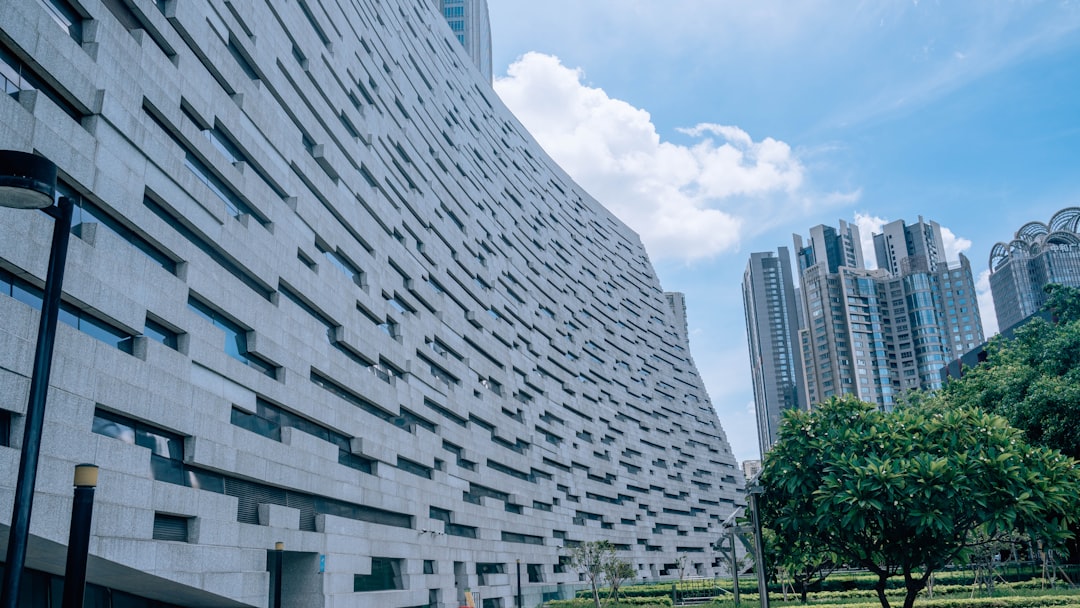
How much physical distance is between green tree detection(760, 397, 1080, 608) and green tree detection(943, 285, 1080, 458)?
1271 centimetres

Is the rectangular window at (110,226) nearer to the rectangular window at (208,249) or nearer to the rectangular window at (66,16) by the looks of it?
the rectangular window at (208,249)

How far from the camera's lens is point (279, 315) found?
86.5 feet

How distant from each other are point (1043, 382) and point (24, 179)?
133ft

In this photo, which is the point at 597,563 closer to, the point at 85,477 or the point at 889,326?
the point at 85,477

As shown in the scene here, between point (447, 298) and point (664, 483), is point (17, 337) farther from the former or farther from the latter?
point (664, 483)

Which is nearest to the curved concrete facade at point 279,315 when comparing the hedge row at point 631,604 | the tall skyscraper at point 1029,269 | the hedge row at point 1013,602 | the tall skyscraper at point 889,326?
the hedge row at point 631,604

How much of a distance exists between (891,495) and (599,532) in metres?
48.9

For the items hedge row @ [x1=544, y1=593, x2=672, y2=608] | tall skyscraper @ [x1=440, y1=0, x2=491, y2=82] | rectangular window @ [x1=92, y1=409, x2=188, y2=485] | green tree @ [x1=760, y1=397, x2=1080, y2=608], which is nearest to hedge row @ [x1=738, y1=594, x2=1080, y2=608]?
green tree @ [x1=760, y1=397, x2=1080, y2=608]

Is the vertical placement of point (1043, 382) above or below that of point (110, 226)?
below

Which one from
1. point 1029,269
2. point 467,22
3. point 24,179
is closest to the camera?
point 24,179

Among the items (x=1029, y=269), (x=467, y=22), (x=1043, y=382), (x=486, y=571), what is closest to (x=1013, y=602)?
(x=1043, y=382)

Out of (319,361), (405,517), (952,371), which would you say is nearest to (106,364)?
(319,361)

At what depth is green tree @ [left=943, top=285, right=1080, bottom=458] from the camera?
3606 cm

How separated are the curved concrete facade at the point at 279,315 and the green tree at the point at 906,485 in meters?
16.1
